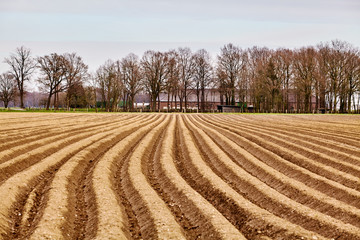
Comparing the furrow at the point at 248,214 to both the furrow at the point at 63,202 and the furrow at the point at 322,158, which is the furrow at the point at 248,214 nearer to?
the furrow at the point at 63,202

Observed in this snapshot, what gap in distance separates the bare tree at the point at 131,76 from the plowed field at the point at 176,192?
6164 centimetres

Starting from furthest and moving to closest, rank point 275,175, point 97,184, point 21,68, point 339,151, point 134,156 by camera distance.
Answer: point 21,68, point 339,151, point 134,156, point 275,175, point 97,184

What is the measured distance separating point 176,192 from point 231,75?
71.9m

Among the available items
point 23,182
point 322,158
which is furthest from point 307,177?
point 23,182

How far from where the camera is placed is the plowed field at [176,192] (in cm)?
786

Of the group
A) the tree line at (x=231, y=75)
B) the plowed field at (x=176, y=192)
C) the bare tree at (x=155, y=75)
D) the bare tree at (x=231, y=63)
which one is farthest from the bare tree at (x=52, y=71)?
the plowed field at (x=176, y=192)

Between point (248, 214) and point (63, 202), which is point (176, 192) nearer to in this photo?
point (248, 214)

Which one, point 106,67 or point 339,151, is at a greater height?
point 106,67

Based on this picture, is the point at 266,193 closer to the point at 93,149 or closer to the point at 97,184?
the point at 97,184

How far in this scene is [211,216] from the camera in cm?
856

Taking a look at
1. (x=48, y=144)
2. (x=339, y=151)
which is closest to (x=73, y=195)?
(x=48, y=144)

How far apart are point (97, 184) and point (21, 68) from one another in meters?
72.4

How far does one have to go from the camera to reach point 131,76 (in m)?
82.1

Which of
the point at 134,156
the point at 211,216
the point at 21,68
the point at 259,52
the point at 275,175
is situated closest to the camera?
the point at 211,216
